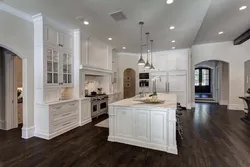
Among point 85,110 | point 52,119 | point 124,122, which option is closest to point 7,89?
point 52,119

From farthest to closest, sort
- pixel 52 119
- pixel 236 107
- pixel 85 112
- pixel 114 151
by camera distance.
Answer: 1. pixel 236 107
2. pixel 85 112
3. pixel 52 119
4. pixel 114 151

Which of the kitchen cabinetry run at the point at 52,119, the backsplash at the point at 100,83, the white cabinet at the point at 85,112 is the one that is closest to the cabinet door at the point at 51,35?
the kitchen cabinetry run at the point at 52,119

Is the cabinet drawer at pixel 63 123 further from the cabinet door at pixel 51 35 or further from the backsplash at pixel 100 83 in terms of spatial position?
the cabinet door at pixel 51 35

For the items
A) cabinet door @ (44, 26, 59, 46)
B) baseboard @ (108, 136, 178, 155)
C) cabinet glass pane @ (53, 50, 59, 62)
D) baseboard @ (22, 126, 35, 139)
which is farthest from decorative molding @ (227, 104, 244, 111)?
baseboard @ (22, 126, 35, 139)

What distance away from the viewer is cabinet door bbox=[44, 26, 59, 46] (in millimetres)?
3668

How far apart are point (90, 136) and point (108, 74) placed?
3.39m

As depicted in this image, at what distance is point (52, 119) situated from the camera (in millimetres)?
3568

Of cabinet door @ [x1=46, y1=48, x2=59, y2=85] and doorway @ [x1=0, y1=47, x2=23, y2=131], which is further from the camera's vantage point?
doorway @ [x1=0, y1=47, x2=23, y2=131]

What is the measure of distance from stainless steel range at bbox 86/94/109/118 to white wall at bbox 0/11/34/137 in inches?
79.2

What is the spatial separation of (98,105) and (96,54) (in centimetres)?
211

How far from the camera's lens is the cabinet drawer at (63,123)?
360cm

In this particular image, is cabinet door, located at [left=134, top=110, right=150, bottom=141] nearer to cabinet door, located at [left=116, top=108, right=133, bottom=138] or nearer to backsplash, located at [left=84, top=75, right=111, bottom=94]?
cabinet door, located at [left=116, top=108, right=133, bottom=138]

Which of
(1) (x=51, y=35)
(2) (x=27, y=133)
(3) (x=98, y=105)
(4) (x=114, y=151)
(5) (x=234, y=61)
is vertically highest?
(1) (x=51, y=35)

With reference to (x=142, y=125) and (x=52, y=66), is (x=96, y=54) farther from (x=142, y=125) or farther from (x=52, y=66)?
(x=142, y=125)
